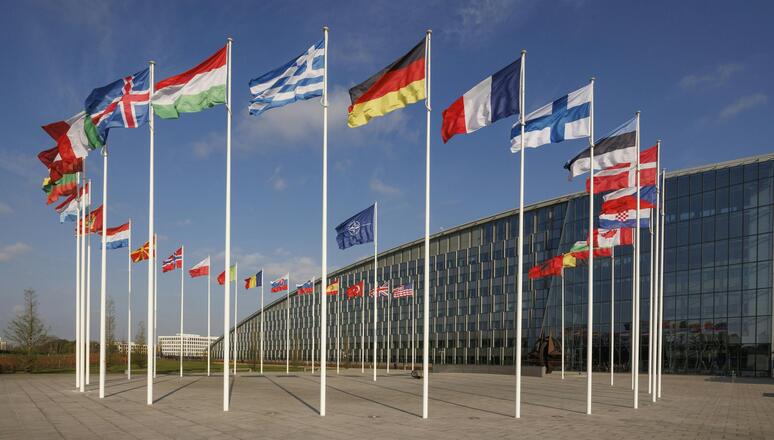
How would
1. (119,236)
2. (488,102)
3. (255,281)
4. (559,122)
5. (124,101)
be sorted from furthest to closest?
(255,281) → (119,236) → (124,101) → (559,122) → (488,102)

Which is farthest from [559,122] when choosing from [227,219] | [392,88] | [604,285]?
[604,285]

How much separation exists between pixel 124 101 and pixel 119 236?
15.0m

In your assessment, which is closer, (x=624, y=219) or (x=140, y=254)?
(x=624, y=219)

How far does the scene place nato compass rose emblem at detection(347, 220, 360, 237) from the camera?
3716cm

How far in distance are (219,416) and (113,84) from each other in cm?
1306

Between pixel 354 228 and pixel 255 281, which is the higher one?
pixel 354 228

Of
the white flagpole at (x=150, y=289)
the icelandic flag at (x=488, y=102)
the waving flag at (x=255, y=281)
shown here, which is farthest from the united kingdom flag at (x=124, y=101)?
the waving flag at (x=255, y=281)

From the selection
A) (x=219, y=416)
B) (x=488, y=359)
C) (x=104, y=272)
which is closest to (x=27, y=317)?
(x=104, y=272)

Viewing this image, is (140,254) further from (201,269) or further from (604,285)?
(604,285)

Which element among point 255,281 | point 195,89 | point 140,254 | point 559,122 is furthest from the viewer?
point 255,281

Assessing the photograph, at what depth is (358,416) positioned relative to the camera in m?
21.6

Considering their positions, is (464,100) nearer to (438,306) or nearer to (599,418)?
(599,418)

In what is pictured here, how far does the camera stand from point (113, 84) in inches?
972

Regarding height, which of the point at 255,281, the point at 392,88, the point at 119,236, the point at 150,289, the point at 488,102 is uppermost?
the point at 392,88
